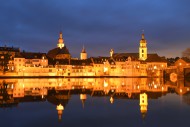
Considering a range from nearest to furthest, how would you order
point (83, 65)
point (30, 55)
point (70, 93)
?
point (70, 93), point (30, 55), point (83, 65)

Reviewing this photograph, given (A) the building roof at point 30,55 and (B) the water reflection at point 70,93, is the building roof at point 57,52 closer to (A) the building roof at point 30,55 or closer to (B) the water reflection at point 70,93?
(A) the building roof at point 30,55

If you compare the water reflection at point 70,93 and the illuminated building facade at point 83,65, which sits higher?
the illuminated building facade at point 83,65

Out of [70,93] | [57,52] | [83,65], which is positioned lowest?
[70,93]

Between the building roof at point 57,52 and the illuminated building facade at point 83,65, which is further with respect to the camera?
the building roof at point 57,52

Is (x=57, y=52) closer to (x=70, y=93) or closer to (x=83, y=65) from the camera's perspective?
(x=83, y=65)

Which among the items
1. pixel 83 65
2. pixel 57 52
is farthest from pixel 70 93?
pixel 57 52

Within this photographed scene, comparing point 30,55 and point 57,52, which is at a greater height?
point 57,52

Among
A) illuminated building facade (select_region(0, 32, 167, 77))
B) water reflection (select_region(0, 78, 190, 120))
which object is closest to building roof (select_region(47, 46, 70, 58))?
illuminated building facade (select_region(0, 32, 167, 77))

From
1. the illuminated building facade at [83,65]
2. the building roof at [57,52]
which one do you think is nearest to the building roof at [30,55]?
the illuminated building facade at [83,65]

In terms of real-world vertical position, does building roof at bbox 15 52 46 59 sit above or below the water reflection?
above

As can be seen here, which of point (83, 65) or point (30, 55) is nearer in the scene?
point (30, 55)

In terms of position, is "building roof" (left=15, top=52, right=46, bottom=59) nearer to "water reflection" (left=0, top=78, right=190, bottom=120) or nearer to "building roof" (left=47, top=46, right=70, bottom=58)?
"building roof" (left=47, top=46, right=70, bottom=58)

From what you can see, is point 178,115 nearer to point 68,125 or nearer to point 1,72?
point 68,125

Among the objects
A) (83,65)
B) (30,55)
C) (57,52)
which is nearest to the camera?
(30,55)
